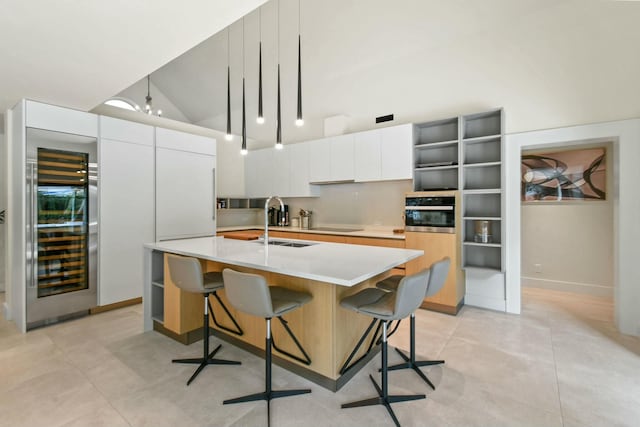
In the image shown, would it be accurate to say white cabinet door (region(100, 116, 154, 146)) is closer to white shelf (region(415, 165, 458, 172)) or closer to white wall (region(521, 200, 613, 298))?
white shelf (region(415, 165, 458, 172))

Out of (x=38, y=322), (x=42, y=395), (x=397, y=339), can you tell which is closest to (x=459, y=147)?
(x=397, y=339)

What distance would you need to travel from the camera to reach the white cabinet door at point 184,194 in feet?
13.4

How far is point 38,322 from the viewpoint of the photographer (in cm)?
319

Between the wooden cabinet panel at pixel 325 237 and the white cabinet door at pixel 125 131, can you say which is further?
the wooden cabinet panel at pixel 325 237

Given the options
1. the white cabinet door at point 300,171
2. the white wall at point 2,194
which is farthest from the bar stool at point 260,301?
the white wall at point 2,194

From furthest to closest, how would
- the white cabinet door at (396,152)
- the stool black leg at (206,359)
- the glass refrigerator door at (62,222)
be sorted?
the white cabinet door at (396,152), the glass refrigerator door at (62,222), the stool black leg at (206,359)

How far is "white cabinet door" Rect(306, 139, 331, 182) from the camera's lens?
4.76m

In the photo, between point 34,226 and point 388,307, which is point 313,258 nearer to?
point 388,307

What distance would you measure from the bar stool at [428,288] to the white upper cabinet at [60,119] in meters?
3.61

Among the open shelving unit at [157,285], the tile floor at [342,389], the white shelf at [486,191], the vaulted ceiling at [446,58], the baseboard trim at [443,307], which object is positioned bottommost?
the tile floor at [342,389]

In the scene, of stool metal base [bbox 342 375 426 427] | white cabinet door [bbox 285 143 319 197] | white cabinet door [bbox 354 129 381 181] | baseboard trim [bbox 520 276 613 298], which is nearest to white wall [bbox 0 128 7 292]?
white cabinet door [bbox 285 143 319 197]

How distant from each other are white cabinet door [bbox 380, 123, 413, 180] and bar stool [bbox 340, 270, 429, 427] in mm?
2290

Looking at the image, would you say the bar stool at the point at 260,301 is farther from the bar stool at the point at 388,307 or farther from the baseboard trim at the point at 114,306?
the baseboard trim at the point at 114,306

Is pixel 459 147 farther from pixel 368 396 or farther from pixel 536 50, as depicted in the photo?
pixel 368 396
